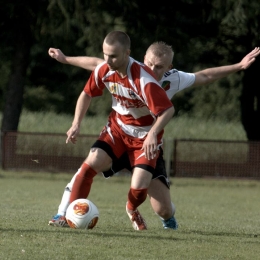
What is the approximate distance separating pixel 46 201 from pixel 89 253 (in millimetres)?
7998

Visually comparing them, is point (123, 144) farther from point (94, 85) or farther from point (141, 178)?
point (94, 85)

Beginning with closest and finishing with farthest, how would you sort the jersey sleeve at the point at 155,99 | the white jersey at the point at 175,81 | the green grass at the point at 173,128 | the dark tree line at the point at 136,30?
the jersey sleeve at the point at 155,99 → the white jersey at the point at 175,81 → the dark tree line at the point at 136,30 → the green grass at the point at 173,128

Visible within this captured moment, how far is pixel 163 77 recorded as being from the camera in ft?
29.5

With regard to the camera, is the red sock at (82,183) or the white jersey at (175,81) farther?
the white jersey at (175,81)

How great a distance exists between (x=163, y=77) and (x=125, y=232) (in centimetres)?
175

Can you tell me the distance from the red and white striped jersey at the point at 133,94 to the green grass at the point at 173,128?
91.5 ft

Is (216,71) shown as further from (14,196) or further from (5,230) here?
(14,196)

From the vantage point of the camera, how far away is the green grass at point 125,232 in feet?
22.7

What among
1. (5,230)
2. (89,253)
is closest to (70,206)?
(5,230)

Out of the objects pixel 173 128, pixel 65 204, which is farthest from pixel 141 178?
pixel 173 128

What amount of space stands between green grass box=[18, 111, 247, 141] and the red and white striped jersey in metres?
27.9

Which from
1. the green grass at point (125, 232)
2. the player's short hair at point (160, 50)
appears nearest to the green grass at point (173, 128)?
the green grass at point (125, 232)

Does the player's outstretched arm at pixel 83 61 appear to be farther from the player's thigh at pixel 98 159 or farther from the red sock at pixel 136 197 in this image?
the red sock at pixel 136 197

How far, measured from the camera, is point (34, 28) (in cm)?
2373
